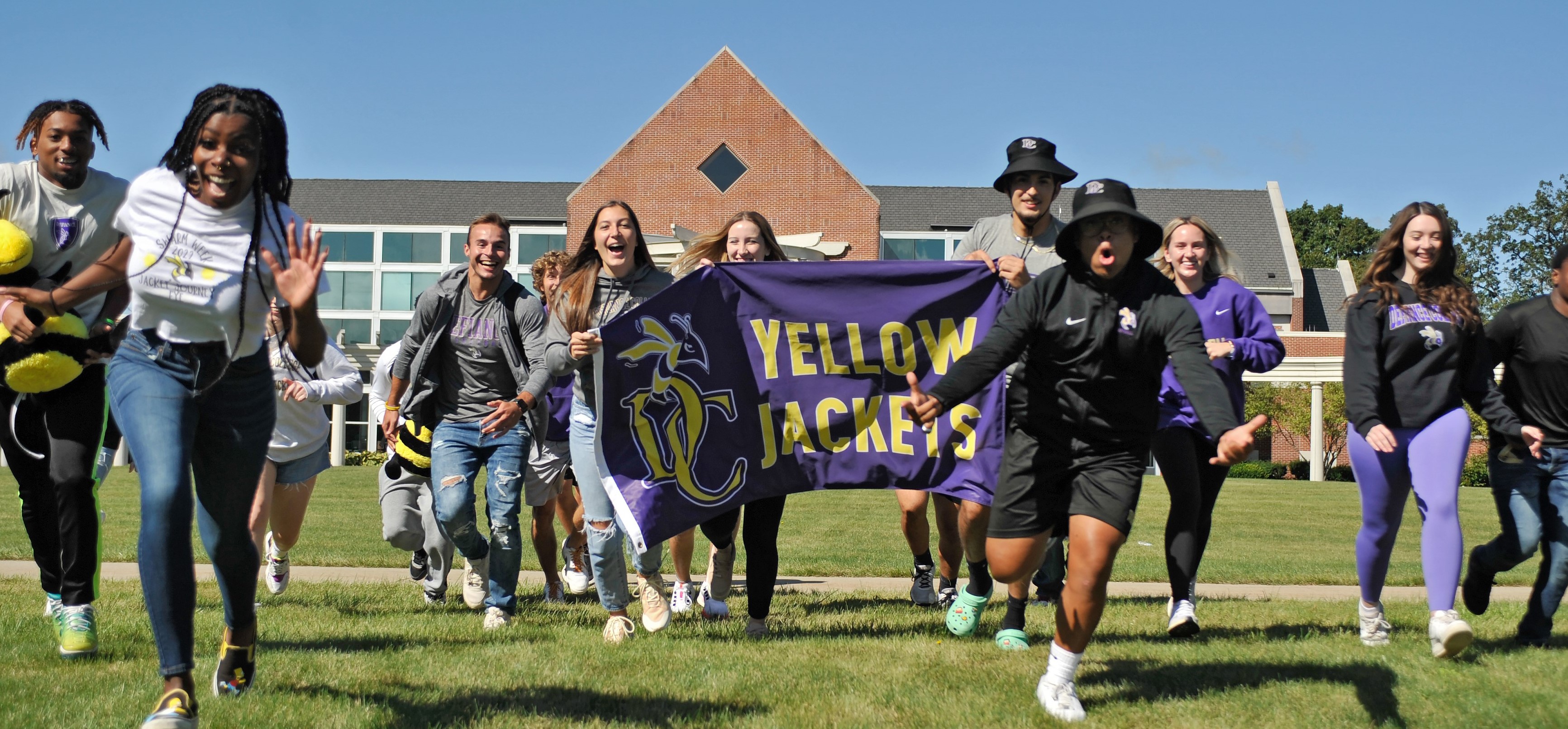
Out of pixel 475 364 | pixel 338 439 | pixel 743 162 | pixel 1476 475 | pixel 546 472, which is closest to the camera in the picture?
pixel 475 364

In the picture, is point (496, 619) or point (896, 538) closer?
point (496, 619)

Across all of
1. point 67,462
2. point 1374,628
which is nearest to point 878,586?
point 1374,628

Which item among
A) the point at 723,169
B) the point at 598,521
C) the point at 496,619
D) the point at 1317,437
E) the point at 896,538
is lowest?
the point at 1317,437

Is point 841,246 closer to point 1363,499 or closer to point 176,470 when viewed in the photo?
point 1363,499

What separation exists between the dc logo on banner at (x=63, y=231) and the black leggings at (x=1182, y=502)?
532cm

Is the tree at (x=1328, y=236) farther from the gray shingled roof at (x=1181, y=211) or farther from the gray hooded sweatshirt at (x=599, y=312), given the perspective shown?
the gray hooded sweatshirt at (x=599, y=312)

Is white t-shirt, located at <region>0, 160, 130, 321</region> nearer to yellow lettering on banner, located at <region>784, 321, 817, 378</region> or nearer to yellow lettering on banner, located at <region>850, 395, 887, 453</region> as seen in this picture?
yellow lettering on banner, located at <region>784, 321, 817, 378</region>

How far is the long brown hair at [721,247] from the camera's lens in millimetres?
7395

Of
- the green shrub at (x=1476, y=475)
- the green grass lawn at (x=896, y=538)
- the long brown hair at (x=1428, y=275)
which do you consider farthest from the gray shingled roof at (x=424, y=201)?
the long brown hair at (x=1428, y=275)

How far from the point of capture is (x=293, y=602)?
842cm

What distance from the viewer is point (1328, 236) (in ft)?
281

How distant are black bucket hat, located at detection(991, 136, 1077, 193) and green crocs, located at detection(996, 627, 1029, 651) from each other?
2.33 metres

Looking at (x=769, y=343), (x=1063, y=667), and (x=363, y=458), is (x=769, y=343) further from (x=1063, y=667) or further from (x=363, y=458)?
(x=363, y=458)

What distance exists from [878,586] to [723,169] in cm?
3728
